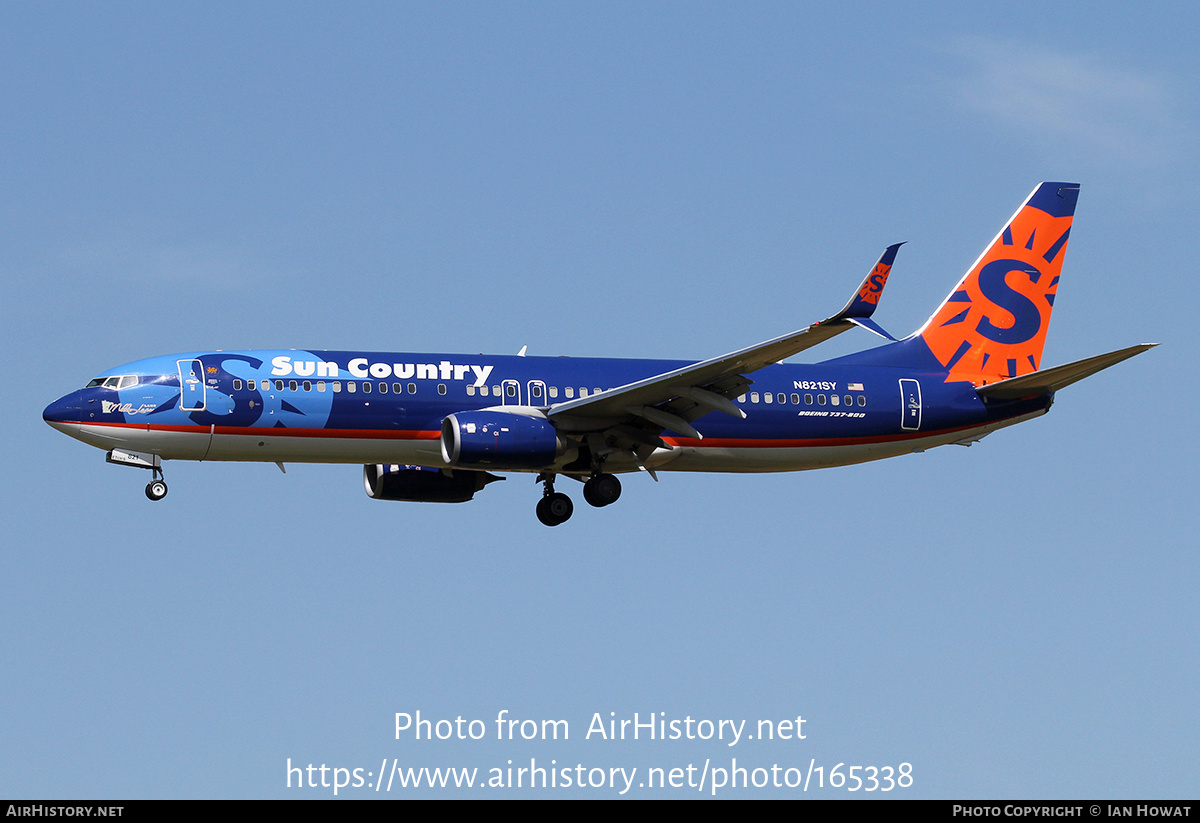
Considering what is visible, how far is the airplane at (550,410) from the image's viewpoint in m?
43.7

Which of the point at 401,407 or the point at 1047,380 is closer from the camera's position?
the point at 401,407

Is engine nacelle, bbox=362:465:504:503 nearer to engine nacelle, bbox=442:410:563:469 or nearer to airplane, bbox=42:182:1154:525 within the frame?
airplane, bbox=42:182:1154:525

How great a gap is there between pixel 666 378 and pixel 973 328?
13398mm

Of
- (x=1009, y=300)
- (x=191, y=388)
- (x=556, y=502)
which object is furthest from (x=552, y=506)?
(x=1009, y=300)

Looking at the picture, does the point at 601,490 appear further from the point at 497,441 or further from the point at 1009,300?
the point at 1009,300

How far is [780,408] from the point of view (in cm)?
4791

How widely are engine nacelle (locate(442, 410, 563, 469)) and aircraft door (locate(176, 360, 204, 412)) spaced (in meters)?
6.00

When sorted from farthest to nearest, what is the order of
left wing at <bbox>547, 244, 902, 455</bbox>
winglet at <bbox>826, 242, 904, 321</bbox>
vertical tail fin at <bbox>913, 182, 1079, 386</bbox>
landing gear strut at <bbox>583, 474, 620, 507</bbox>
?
vertical tail fin at <bbox>913, 182, 1079, 386</bbox>, landing gear strut at <bbox>583, 474, 620, 507</bbox>, left wing at <bbox>547, 244, 902, 455</bbox>, winglet at <bbox>826, 242, 904, 321</bbox>

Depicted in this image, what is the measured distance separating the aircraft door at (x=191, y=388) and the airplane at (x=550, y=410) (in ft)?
0.11

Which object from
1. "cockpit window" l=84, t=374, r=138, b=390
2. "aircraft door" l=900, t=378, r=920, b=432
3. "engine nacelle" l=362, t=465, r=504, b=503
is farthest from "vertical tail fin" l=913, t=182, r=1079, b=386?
"cockpit window" l=84, t=374, r=138, b=390

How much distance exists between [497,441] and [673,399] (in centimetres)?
471

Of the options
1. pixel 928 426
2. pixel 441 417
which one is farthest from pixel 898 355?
pixel 441 417

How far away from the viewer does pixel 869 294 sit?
1476 inches

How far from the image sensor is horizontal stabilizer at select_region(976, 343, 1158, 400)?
45.4 m
